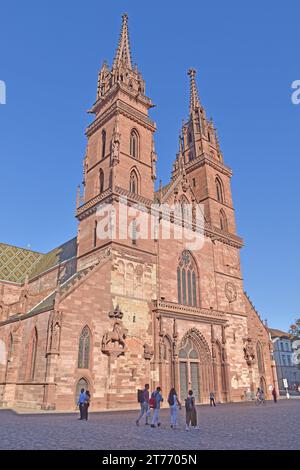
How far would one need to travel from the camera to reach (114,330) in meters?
23.7

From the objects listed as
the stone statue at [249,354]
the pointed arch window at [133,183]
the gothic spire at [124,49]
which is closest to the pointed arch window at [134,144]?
the pointed arch window at [133,183]

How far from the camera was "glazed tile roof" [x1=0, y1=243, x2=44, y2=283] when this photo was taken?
41031mm

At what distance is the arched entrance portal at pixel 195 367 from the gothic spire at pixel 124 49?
27.3 meters

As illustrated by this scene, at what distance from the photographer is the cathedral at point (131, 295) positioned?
73.7 feet

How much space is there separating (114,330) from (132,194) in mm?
10965

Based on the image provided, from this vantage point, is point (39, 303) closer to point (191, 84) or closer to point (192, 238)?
point (192, 238)

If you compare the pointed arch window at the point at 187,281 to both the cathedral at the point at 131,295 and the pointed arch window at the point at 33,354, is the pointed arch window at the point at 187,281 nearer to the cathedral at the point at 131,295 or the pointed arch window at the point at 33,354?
the cathedral at the point at 131,295

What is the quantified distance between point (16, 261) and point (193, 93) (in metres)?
30.3

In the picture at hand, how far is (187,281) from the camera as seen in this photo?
31.2 metres

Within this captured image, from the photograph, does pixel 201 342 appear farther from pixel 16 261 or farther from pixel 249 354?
pixel 16 261

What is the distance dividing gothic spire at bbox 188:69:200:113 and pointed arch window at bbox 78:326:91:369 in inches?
1277

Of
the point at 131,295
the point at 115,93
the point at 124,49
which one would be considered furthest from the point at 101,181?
the point at 124,49
